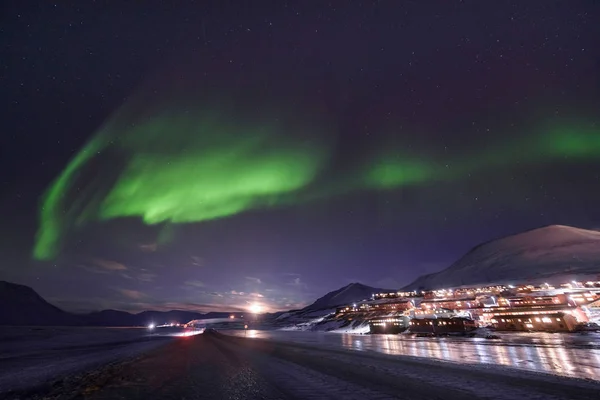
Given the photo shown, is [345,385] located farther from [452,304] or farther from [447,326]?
[452,304]

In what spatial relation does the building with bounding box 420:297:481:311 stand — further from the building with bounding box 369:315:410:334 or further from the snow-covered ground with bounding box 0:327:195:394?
the snow-covered ground with bounding box 0:327:195:394

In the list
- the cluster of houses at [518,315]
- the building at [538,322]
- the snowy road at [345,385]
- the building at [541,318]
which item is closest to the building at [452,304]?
the cluster of houses at [518,315]

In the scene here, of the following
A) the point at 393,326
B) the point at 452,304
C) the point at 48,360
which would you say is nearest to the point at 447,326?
the point at 393,326

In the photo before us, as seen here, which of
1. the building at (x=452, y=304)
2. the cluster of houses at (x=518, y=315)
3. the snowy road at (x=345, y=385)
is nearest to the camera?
the snowy road at (x=345, y=385)

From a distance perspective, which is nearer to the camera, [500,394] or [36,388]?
[500,394]

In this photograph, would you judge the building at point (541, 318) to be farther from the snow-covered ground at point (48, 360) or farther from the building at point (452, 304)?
the snow-covered ground at point (48, 360)

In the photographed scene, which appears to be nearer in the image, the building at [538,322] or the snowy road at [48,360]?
the snowy road at [48,360]

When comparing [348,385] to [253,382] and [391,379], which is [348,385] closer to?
[391,379]

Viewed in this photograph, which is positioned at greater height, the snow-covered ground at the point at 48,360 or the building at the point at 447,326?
the building at the point at 447,326

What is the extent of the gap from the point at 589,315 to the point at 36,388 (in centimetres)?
12876

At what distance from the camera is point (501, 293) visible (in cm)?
15850

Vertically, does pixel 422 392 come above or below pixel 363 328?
below

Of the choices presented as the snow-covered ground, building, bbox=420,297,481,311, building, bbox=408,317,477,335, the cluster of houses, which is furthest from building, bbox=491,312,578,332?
the snow-covered ground

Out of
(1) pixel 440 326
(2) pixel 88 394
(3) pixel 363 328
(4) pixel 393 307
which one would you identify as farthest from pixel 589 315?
(2) pixel 88 394
